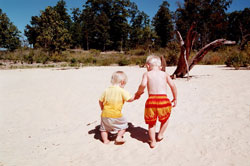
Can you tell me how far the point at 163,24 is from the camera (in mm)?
46625

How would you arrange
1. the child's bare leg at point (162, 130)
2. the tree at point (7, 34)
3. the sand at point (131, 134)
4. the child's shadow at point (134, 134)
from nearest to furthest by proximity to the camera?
the sand at point (131, 134) → the child's bare leg at point (162, 130) → the child's shadow at point (134, 134) → the tree at point (7, 34)

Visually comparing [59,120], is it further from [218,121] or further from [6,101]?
[218,121]

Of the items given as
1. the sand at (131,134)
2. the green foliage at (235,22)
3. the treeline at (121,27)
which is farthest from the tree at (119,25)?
the sand at (131,134)

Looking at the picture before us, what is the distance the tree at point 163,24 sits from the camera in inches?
1800

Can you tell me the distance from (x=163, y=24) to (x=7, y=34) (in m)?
34.6

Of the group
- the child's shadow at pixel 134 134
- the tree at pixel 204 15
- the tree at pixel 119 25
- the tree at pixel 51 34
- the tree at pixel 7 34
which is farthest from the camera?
the tree at pixel 119 25

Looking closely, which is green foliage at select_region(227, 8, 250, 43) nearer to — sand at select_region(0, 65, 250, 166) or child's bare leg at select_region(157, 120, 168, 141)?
sand at select_region(0, 65, 250, 166)

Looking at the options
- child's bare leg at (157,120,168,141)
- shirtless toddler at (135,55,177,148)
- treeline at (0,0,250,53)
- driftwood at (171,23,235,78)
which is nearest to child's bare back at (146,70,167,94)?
shirtless toddler at (135,55,177,148)

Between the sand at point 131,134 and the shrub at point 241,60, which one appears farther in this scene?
the shrub at point 241,60

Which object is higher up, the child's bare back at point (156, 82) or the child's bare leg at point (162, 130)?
the child's bare back at point (156, 82)

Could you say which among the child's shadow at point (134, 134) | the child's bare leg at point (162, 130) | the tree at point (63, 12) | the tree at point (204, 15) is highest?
the tree at point (63, 12)

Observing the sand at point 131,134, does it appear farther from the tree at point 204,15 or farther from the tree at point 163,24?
the tree at point 163,24

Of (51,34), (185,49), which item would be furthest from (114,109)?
(51,34)

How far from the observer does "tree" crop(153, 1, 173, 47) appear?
4572 cm
